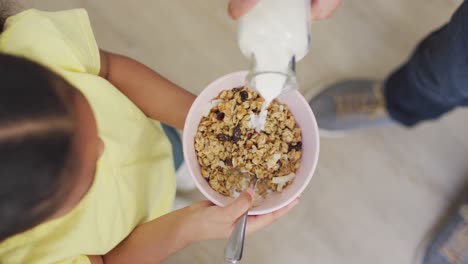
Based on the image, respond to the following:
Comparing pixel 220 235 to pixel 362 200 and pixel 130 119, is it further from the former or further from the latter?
pixel 362 200

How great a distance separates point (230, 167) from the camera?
60 cm

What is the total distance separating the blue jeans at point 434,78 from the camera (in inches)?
27.3

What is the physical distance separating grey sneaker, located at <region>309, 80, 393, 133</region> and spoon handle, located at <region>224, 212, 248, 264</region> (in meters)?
0.54

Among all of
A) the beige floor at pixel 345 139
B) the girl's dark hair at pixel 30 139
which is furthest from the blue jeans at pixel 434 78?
the girl's dark hair at pixel 30 139

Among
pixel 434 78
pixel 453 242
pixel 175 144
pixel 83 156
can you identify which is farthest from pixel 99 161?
pixel 453 242

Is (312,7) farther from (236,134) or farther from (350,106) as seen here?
(350,106)

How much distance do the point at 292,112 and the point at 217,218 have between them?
0.55 ft

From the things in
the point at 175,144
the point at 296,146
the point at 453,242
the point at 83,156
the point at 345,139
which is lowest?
the point at 453,242

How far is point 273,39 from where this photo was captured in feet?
1.64

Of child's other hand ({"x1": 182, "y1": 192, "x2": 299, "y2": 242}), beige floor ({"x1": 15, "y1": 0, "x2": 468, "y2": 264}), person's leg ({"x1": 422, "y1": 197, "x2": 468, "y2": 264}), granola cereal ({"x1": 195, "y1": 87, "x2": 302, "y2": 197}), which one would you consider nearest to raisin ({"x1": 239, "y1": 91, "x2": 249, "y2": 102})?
granola cereal ({"x1": 195, "y1": 87, "x2": 302, "y2": 197})

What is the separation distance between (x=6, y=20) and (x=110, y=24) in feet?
1.57

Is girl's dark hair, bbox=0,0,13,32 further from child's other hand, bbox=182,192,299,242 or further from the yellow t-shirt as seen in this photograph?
child's other hand, bbox=182,192,299,242

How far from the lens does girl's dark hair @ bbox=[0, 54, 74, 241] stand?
0.42m

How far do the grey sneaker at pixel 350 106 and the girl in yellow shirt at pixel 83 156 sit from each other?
1.39ft
